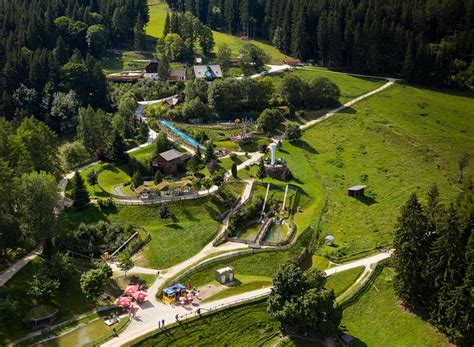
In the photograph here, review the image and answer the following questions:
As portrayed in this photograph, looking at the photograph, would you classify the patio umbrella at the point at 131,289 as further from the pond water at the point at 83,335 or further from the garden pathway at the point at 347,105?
the garden pathway at the point at 347,105

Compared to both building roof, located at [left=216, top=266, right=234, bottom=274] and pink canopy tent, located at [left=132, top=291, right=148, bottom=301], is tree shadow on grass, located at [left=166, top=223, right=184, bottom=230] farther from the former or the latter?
pink canopy tent, located at [left=132, top=291, right=148, bottom=301]

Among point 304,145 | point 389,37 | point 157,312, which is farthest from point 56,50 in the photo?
point 157,312

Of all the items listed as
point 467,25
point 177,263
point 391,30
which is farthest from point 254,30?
point 177,263

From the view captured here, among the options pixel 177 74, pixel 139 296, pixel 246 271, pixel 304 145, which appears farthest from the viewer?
pixel 177 74

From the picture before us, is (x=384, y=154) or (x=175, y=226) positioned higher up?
(x=384, y=154)

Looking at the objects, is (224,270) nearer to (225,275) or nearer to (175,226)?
(225,275)

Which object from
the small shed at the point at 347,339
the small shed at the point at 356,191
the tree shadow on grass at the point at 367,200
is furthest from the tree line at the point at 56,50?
the small shed at the point at 347,339
